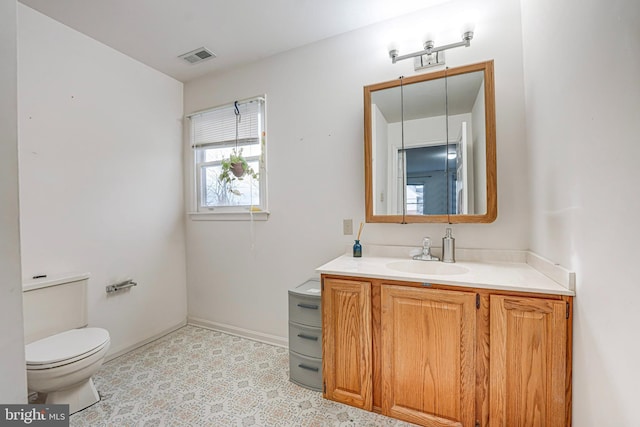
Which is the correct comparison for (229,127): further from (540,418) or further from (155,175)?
(540,418)

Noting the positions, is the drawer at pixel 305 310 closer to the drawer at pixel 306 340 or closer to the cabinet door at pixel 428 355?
the drawer at pixel 306 340

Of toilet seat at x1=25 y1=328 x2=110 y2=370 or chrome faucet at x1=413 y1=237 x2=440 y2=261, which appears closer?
toilet seat at x1=25 y1=328 x2=110 y2=370

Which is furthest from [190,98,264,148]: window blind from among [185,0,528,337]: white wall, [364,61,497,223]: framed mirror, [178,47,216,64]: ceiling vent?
[364,61,497,223]: framed mirror

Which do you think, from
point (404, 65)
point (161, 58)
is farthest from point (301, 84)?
point (161, 58)

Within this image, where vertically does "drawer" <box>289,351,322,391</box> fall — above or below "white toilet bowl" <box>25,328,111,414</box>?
below

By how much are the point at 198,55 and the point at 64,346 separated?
7.80ft

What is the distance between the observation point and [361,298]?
157 cm

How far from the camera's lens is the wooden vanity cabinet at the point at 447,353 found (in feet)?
3.93

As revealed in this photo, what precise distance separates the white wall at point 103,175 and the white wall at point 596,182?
117 inches

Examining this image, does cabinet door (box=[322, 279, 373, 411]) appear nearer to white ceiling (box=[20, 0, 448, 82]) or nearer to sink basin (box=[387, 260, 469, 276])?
sink basin (box=[387, 260, 469, 276])

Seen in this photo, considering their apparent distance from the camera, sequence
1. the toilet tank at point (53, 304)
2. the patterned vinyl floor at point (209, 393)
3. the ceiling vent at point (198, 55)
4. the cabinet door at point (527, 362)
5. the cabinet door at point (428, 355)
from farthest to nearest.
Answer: the ceiling vent at point (198, 55)
the toilet tank at point (53, 304)
the patterned vinyl floor at point (209, 393)
the cabinet door at point (428, 355)
the cabinet door at point (527, 362)

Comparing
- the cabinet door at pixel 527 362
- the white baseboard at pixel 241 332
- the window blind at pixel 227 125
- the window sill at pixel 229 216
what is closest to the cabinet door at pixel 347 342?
the cabinet door at pixel 527 362

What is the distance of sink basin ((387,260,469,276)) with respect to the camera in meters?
1.71

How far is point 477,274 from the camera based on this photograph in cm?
148
